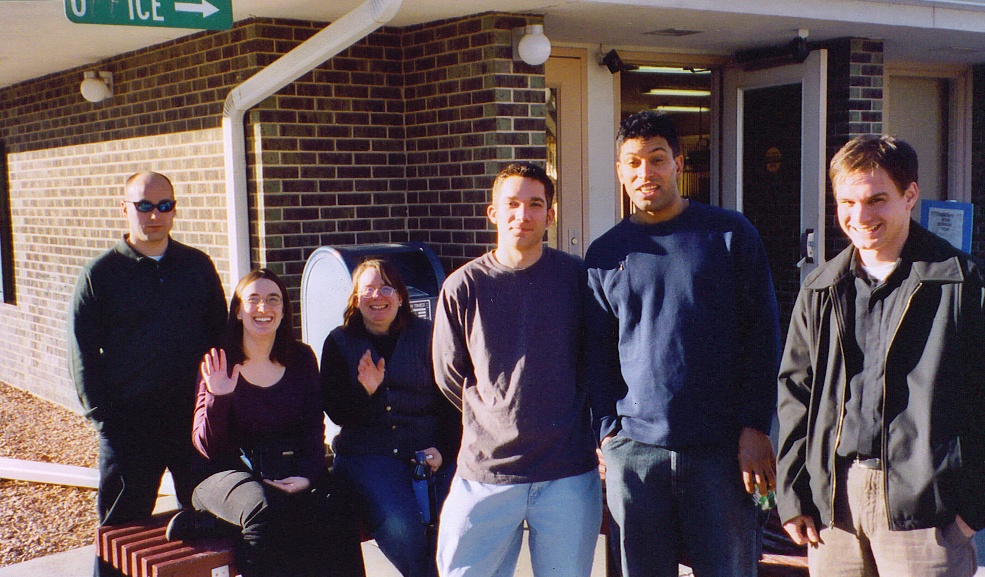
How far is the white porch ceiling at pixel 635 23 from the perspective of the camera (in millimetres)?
5129

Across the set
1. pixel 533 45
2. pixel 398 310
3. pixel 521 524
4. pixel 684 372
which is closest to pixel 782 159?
pixel 533 45

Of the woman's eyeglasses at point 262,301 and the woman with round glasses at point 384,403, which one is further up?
the woman's eyeglasses at point 262,301

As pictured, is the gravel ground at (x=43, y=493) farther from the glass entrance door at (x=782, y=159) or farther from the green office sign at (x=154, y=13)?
the glass entrance door at (x=782, y=159)

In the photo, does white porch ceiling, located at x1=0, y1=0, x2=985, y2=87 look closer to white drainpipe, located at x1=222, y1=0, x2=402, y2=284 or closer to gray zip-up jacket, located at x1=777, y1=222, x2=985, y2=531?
white drainpipe, located at x1=222, y1=0, x2=402, y2=284

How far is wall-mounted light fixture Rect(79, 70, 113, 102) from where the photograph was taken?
6867 mm

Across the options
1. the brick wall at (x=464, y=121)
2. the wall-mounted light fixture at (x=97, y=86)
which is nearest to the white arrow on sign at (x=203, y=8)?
the brick wall at (x=464, y=121)

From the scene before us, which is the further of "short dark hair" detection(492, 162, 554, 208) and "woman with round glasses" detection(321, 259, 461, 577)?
"woman with round glasses" detection(321, 259, 461, 577)

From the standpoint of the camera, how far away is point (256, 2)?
4938 mm

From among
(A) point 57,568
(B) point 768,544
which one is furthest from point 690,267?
(A) point 57,568

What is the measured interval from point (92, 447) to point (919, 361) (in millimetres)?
6007

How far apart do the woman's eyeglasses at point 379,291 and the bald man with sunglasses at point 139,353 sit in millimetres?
625

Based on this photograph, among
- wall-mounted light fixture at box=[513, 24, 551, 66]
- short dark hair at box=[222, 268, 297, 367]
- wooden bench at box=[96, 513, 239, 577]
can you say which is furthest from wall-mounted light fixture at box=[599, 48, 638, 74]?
wooden bench at box=[96, 513, 239, 577]

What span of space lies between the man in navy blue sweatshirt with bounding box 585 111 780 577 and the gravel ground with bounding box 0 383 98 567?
3.28 metres

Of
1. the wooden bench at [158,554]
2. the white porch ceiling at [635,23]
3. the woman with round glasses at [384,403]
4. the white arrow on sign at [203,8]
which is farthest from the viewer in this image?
the white porch ceiling at [635,23]
